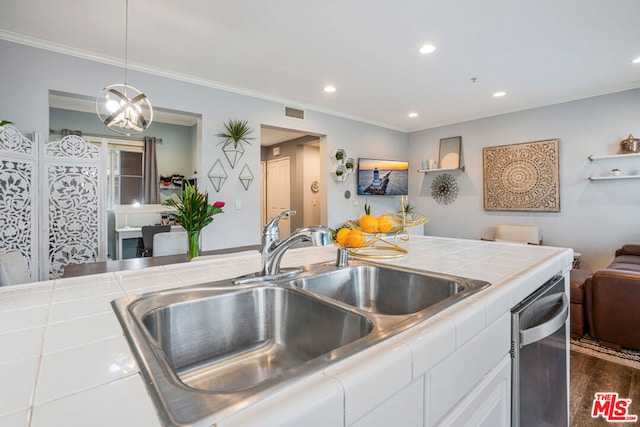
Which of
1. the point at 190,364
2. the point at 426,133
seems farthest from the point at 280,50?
the point at 426,133

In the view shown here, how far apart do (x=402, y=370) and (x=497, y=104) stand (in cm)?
493

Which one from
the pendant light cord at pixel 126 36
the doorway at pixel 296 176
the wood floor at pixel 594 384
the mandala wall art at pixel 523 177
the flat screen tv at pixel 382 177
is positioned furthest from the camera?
the doorway at pixel 296 176

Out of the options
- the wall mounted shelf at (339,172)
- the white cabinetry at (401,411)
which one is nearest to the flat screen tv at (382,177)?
the wall mounted shelf at (339,172)

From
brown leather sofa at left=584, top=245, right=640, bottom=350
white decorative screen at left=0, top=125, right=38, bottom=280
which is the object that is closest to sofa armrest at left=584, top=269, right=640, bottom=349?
brown leather sofa at left=584, top=245, right=640, bottom=350

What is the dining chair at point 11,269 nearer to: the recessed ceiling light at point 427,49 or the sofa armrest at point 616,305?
the recessed ceiling light at point 427,49

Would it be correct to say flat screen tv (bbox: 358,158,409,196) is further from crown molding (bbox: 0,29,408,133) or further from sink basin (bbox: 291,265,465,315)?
sink basin (bbox: 291,265,465,315)

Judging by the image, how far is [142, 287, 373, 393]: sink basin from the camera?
0.71 m

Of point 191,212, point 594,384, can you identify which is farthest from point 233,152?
point 594,384

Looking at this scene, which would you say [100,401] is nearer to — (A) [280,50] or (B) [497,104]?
(A) [280,50]

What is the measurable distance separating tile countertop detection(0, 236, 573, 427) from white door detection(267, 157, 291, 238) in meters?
5.21

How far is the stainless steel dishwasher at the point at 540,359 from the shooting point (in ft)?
2.92

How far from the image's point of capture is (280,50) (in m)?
2.77

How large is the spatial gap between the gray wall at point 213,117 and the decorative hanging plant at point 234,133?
0.07m

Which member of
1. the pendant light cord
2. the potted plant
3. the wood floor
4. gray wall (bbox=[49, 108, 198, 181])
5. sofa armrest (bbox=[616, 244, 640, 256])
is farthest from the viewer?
gray wall (bbox=[49, 108, 198, 181])
